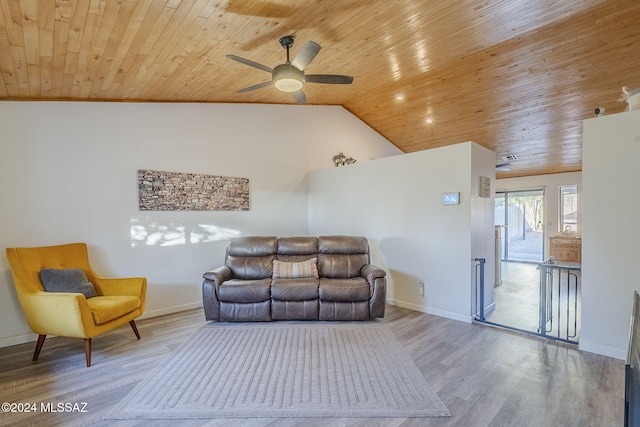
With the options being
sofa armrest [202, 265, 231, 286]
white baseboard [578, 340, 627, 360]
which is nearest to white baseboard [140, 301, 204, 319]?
sofa armrest [202, 265, 231, 286]

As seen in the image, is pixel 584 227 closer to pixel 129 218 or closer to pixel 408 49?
pixel 408 49

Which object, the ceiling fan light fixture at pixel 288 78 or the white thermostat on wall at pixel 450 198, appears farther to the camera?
the white thermostat on wall at pixel 450 198

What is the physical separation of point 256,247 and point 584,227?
3747 millimetres

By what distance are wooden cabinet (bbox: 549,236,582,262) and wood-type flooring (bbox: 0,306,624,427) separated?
5.15m

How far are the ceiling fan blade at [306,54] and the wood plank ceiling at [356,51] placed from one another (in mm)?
354

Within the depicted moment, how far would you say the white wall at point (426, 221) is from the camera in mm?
3602

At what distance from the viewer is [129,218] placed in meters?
3.78

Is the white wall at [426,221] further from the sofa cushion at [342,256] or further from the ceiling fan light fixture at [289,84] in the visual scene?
the ceiling fan light fixture at [289,84]

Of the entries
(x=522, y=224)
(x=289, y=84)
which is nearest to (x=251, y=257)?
(x=289, y=84)

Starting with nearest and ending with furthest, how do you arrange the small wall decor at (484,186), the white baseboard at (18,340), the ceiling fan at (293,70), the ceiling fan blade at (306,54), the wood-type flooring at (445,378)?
the wood-type flooring at (445,378) < the ceiling fan blade at (306,54) < the ceiling fan at (293,70) < the white baseboard at (18,340) < the small wall decor at (484,186)

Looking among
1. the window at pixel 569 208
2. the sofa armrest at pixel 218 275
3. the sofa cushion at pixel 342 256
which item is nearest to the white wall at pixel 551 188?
the window at pixel 569 208

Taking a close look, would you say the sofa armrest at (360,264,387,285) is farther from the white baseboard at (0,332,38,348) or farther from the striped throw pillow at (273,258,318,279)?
the white baseboard at (0,332,38,348)

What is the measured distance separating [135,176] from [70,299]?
5.83 ft

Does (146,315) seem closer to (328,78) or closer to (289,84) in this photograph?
(289,84)
